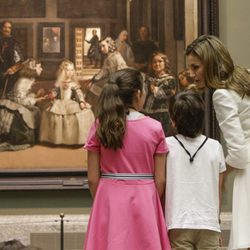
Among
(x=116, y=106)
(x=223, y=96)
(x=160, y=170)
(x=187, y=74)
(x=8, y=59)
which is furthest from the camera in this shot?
(x=187, y=74)

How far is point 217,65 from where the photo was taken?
458 cm

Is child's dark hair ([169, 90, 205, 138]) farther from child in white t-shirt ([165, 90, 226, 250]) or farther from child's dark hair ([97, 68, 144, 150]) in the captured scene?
child's dark hair ([97, 68, 144, 150])

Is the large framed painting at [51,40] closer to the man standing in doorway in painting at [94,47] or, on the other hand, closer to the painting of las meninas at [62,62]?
the painting of las meninas at [62,62]

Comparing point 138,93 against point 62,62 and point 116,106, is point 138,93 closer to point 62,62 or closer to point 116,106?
point 116,106

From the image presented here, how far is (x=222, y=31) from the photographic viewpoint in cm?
812

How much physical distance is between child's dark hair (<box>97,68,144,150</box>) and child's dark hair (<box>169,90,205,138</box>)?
0.34 m

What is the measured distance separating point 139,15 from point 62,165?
6.71 feet

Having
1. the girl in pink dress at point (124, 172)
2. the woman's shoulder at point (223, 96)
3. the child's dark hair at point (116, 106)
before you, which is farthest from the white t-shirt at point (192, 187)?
the child's dark hair at point (116, 106)

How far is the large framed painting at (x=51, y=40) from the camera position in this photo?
7953 mm

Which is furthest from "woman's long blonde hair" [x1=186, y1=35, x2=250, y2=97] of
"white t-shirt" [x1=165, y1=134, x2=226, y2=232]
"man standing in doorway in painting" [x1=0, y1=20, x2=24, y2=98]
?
"man standing in doorway in painting" [x1=0, y1=20, x2=24, y2=98]

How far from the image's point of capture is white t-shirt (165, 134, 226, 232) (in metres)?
4.45

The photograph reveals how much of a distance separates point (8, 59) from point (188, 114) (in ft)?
13.0

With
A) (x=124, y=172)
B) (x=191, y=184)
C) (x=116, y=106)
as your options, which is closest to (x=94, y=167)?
(x=124, y=172)

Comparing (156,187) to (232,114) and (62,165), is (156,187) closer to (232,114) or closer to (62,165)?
(232,114)
